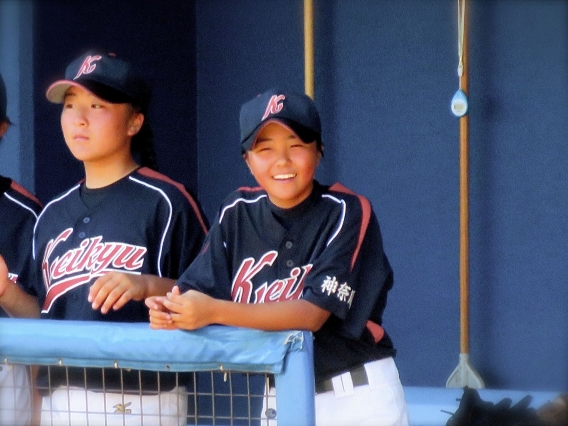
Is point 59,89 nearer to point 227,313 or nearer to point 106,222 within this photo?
point 106,222

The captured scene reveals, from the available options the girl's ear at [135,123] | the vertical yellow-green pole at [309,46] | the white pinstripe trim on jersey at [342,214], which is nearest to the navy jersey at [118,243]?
the girl's ear at [135,123]

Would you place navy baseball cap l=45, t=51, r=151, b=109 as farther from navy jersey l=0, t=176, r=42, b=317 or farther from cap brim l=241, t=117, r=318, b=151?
cap brim l=241, t=117, r=318, b=151

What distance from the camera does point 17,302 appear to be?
2.25 metres

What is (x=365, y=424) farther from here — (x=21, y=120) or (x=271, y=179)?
(x=21, y=120)

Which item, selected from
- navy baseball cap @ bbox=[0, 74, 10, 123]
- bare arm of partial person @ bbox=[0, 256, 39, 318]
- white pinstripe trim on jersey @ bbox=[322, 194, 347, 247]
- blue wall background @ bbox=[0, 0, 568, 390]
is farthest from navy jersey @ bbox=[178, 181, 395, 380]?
blue wall background @ bbox=[0, 0, 568, 390]

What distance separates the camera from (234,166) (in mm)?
3553

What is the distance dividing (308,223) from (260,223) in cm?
10

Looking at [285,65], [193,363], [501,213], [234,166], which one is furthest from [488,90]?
[193,363]

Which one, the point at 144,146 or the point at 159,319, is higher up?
the point at 144,146

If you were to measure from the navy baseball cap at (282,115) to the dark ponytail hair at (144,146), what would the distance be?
1.48ft

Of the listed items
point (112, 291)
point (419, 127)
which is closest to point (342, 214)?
point (112, 291)

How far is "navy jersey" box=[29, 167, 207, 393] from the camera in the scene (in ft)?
7.16

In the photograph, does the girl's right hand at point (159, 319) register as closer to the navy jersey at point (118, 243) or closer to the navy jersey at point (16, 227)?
the navy jersey at point (118, 243)

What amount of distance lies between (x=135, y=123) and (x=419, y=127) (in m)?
1.19
